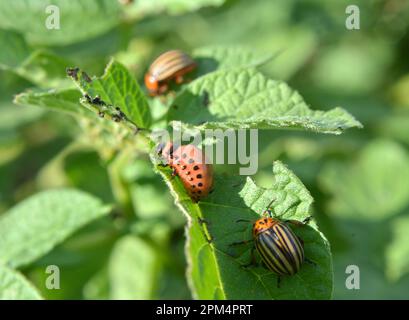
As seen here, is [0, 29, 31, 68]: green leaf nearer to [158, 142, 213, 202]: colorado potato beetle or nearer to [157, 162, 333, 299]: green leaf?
[158, 142, 213, 202]: colorado potato beetle

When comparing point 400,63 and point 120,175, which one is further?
point 400,63

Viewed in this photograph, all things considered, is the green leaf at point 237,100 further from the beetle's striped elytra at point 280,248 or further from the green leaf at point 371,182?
the green leaf at point 371,182

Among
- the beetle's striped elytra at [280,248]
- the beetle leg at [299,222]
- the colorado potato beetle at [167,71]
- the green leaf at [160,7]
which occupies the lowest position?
the beetle's striped elytra at [280,248]

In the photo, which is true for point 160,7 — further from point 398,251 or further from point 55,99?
point 398,251

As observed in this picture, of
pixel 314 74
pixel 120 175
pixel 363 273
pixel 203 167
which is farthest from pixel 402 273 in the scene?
pixel 314 74

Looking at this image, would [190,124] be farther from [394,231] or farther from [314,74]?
[314,74]

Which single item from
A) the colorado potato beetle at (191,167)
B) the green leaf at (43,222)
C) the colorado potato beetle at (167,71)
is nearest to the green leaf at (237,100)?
the colorado potato beetle at (191,167)

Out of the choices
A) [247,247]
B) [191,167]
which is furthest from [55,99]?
[247,247]

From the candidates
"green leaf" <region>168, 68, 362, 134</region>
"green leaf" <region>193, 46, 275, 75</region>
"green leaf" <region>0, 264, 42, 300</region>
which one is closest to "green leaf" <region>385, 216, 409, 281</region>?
"green leaf" <region>193, 46, 275, 75</region>
